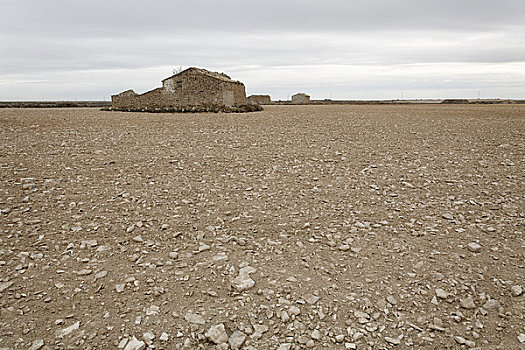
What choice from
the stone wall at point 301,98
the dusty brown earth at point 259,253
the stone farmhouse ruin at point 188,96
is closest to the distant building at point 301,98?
the stone wall at point 301,98

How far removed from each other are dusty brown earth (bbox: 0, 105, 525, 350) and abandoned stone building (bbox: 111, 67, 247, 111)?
16.7 meters

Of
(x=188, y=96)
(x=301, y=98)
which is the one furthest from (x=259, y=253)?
(x=301, y=98)

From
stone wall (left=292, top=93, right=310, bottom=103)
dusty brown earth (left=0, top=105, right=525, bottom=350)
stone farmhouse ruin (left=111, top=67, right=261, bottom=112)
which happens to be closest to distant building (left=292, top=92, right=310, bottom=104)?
stone wall (left=292, top=93, right=310, bottom=103)

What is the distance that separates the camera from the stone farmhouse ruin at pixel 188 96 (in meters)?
23.1

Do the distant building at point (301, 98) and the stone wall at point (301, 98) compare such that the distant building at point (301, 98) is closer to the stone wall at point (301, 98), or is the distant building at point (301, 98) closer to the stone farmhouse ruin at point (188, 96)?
the stone wall at point (301, 98)

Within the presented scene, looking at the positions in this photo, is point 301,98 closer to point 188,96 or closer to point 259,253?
point 188,96

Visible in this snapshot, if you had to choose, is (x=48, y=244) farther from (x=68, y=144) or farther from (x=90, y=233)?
(x=68, y=144)

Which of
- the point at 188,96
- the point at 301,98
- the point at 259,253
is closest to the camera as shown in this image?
the point at 259,253

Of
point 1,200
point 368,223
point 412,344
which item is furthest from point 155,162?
point 412,344

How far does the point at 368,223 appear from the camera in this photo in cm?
451

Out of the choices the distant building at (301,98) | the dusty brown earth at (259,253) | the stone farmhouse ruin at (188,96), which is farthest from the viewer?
the distant building at (301,98)

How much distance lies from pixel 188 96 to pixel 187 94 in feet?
0.50

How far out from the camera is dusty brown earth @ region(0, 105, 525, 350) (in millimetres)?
2857

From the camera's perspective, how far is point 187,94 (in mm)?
23594
